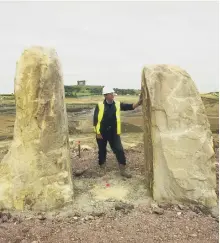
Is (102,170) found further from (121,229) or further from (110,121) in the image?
(121,229)

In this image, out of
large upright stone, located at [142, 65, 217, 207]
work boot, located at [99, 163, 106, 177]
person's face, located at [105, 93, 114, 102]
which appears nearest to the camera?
large upright stone, located at [142, 65, 217, 207]

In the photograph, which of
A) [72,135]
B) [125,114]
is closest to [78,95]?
[125,114]

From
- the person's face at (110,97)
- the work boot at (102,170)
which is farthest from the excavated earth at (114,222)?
the person's face at (110,97)

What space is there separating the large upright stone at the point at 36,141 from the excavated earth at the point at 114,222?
286 millimetres

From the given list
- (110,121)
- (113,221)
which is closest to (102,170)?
(110,121)

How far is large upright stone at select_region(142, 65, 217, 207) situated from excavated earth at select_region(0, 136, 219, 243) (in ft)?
1.05

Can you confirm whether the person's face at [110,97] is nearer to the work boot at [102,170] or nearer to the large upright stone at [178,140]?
the large upright stone at [178,140]

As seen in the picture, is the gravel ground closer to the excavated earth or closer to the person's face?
the excavated earth

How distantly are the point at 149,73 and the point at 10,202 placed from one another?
335cm

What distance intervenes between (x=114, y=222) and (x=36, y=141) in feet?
6.24

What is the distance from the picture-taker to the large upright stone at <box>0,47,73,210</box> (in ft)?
20.9

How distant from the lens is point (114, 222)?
19.2 feet

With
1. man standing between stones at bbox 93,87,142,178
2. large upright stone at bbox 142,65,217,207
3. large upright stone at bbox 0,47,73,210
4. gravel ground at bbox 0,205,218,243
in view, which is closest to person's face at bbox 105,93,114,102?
man standing between stones at bbox 93,87,142,178

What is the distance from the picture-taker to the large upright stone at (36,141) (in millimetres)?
6363
